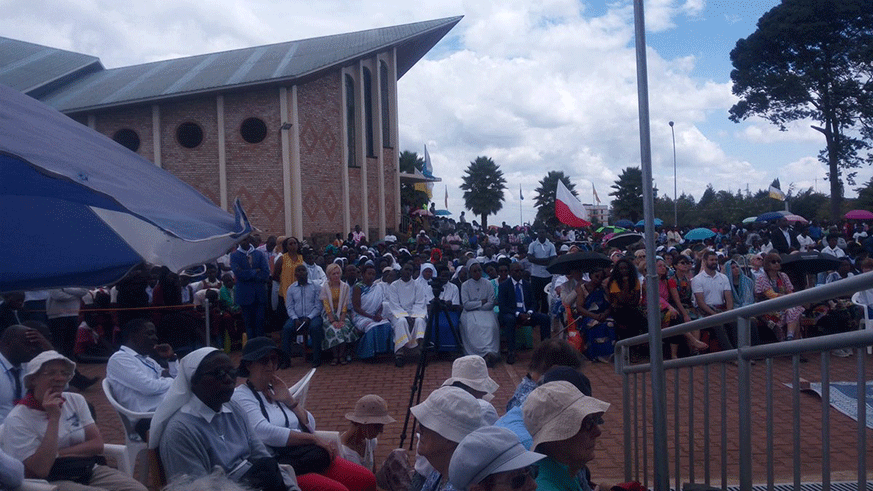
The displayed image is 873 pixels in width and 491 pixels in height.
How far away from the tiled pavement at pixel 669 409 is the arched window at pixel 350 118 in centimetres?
1547

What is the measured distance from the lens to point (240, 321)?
11547 millimetres

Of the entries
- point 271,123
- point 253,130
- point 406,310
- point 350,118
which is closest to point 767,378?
point 406,310

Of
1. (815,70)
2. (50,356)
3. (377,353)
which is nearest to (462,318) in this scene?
(377,353)

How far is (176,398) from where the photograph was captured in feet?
12.3

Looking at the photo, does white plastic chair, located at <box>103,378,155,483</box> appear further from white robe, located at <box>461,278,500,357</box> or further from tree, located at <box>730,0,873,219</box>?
tree, located at <box>730,0,873,219</box>

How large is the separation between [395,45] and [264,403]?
2308 centimetres

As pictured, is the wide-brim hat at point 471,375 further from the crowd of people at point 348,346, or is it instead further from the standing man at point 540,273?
the standing man at point 540,273

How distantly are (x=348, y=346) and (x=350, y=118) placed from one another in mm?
16511

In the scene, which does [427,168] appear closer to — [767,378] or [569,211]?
[569,211]

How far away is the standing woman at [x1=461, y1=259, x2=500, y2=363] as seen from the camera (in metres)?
10.4

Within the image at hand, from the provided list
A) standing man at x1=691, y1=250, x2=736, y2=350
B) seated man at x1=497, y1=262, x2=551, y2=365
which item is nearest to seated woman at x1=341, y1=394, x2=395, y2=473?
seated man at x1=497, y1=262, x2=551, y2=365

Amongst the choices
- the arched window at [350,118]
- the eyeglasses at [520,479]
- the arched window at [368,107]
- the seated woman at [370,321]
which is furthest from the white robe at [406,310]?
the arched window at [368,107]

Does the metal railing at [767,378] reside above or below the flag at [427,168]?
below

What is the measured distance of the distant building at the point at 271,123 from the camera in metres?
22.6
